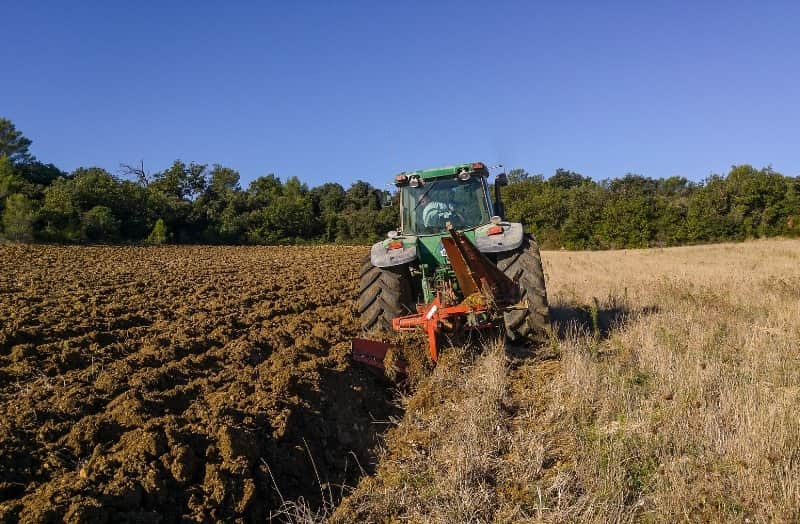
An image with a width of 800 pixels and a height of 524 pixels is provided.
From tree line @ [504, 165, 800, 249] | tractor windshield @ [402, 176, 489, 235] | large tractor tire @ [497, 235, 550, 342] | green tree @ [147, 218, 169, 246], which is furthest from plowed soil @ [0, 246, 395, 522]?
tree line @ [504, 165, 800, 249]

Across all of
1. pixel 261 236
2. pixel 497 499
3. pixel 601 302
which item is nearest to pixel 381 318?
pixel 497 499

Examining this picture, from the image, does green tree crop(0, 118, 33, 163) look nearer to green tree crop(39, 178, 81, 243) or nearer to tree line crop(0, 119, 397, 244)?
tree line crop(0, 119, 397, 244)

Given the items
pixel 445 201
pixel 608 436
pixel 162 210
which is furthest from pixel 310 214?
pixel 608 436

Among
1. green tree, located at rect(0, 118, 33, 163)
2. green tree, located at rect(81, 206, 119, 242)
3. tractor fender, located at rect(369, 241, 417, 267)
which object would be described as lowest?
tractor fender, located at rect(369, 241, 417, 267)

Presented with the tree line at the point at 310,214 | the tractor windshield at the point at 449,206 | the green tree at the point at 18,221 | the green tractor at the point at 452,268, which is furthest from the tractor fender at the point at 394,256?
the green tree at the point at 18,221

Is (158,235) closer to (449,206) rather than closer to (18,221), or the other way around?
(18,221)

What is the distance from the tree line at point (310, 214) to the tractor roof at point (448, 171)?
19733 mm

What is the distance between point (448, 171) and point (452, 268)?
1372 mm

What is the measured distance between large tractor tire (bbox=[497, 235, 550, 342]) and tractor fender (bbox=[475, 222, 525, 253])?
0.12m

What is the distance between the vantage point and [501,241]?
589 centimetres

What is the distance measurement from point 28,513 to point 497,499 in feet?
7.05

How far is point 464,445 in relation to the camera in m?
3.54

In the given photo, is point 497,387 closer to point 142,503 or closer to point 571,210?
point 142,503

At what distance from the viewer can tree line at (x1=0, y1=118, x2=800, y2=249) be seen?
28.4 meters
